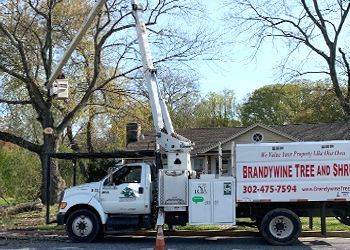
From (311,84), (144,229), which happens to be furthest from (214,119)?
(144,229)

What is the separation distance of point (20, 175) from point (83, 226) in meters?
20.7

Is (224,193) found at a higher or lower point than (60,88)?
lower

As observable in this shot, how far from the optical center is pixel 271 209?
14.5 metres

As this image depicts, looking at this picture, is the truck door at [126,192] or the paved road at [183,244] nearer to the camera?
the paved road at [183,244]

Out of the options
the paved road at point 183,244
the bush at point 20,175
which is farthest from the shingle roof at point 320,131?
the paved road at point 183,244

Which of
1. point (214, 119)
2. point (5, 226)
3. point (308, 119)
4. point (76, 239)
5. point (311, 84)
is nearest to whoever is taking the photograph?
point (76, 239)

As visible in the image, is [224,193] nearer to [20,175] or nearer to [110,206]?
[110,206]

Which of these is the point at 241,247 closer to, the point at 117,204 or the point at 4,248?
the point at 117,204

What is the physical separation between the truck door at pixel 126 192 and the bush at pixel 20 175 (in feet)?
55.5

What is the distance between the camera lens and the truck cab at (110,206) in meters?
15.0

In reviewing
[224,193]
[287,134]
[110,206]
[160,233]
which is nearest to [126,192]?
[110,206]

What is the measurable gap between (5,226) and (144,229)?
5883mm

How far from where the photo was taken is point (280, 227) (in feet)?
46.6

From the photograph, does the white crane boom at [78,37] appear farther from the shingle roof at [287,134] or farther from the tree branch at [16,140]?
the shingle roof at [287,134]
